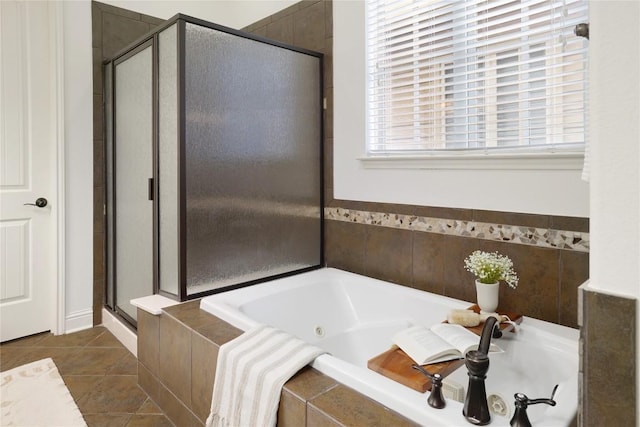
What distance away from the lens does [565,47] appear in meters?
1.72

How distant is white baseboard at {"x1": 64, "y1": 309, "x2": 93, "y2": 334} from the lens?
2.87 meters

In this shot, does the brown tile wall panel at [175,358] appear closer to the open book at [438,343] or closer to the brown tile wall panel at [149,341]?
the brown tile wall panel at [149,341]

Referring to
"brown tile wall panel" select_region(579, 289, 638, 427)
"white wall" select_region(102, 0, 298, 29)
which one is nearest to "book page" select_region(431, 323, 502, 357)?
"brown tile wall panel" select_region(579, 289, 638, 427)

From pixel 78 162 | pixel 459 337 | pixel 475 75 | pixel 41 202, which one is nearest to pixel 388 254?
pixel 459 337

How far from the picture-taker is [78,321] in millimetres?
2916

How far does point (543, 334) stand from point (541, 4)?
4.45 ft

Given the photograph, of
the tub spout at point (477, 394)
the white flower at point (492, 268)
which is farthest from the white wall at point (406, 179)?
the tub spout at point (477, 394)

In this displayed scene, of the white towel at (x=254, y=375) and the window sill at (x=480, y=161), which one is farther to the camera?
the window sill at (x=480, y=161)

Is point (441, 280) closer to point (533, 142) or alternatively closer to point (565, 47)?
point (533, 142)

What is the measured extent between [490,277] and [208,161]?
1.45m

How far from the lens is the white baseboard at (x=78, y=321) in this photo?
2.87m

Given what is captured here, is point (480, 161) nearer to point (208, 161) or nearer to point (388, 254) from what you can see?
point (388, 254)

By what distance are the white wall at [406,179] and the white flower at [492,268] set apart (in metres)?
0.25

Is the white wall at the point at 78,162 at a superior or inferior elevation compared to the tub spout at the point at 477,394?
superior
